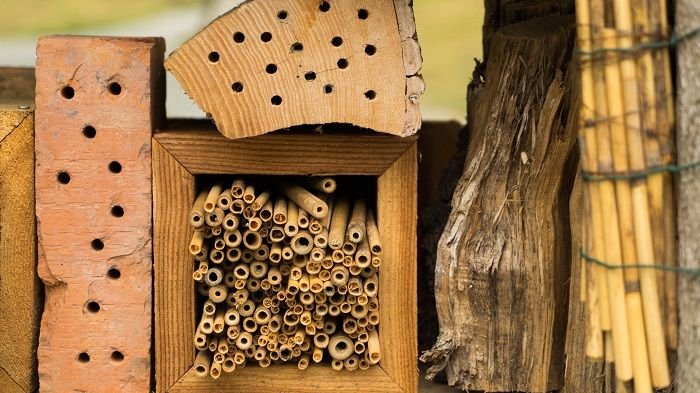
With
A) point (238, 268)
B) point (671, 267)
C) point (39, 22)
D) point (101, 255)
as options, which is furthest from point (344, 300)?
point (39, 22)

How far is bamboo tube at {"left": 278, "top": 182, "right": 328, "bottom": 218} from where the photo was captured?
2.51 meters

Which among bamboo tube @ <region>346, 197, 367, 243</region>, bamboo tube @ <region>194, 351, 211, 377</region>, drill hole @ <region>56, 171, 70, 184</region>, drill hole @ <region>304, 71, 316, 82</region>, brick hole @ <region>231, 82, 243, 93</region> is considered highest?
drill hole @ <region>304, 71, 316, 82</region>

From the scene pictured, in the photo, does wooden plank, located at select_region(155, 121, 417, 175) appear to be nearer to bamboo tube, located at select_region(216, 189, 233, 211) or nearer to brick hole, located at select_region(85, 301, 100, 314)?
bamboo tube, located at select_region(216, 189, 233, 211)

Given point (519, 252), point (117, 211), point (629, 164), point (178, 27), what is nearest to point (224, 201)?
point (117, 211)

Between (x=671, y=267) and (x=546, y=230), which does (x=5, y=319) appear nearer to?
(x=546, y=230)

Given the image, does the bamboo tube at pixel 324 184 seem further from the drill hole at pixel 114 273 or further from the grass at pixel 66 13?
the grass at pixel 66 13

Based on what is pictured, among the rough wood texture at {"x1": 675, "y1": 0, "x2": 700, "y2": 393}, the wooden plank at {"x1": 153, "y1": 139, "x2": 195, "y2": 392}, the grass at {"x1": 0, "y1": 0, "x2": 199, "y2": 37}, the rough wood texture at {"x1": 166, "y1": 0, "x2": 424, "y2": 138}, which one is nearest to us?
the rough wood texture at {"x1": 675, "y1": 0, "x2": 700, "y2": 393}

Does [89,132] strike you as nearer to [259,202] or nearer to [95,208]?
[95,208]

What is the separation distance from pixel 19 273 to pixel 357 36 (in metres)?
1.12

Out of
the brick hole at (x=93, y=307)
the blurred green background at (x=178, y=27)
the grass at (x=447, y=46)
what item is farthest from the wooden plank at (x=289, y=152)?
the grass at (x=447, y=46)

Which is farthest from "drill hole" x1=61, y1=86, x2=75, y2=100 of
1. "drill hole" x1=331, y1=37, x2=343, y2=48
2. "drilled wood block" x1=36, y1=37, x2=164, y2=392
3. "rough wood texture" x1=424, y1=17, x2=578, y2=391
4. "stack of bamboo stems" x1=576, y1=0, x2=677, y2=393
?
"stack of bamboo stems" x1=576, y1=0, x2=677, y2=393

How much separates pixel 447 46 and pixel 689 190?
17.0ft

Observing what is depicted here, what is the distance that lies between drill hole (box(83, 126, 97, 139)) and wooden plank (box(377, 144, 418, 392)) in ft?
2.48

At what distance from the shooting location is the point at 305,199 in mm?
2570
